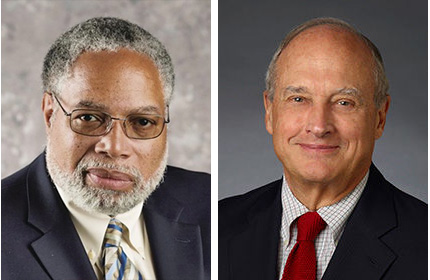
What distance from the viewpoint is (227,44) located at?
334 cm

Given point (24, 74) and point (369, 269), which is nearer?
point (369, 269)

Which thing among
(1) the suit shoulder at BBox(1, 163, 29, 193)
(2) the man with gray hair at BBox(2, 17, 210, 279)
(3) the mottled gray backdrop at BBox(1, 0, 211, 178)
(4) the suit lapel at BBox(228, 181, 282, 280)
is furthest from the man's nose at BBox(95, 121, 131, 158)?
(4) the suit lapel at BBox(228, 181, 282, 280)

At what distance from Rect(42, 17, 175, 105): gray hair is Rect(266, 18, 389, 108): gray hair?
430 mm

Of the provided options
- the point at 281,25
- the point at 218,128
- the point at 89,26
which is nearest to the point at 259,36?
the point at 281,25

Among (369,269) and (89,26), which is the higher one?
(89,26)

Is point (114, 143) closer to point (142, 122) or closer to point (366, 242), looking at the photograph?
point (142, 122)

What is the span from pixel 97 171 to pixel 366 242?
110 centimetres

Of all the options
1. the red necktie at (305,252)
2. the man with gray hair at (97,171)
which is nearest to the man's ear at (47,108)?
the man with gray hair at (97,171)

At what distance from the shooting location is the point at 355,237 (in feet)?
10.0

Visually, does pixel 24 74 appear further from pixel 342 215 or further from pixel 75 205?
pixel 342 215

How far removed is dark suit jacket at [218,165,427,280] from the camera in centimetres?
303

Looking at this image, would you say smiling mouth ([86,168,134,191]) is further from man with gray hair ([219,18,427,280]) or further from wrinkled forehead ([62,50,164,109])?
man with gray hair ([219,18,427,280])

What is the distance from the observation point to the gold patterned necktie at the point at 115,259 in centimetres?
320

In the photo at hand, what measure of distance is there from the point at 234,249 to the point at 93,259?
58 centimetres
